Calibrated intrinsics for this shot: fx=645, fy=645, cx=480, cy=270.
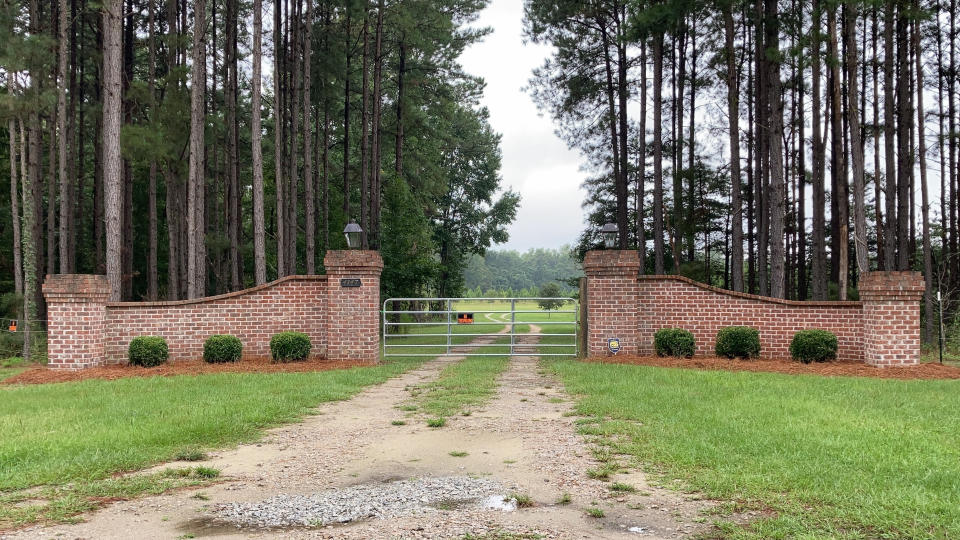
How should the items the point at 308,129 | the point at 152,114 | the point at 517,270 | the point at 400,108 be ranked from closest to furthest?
the point at 152,114 < the point at 308,129 < the point at 400,108 < the point at 517,270

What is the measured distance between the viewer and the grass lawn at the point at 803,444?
3.75m

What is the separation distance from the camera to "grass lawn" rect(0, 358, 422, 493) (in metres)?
5.14

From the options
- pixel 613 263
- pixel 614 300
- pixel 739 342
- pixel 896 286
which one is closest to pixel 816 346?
pixel 739 342

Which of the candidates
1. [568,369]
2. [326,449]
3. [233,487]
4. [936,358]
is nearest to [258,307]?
[568,369]

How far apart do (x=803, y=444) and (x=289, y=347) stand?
935 cm

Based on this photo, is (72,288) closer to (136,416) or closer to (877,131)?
(136,416)

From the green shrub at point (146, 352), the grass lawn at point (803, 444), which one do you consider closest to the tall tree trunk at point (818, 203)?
the grass lawn at point (803, 444)

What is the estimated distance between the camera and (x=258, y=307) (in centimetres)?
1286

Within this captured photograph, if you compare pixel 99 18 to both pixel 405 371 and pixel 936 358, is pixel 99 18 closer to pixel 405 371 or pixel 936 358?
pixel 405 371

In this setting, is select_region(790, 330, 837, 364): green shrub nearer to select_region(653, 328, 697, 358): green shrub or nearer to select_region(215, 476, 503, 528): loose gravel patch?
select_region(653, 328, 697, 358): green shrub

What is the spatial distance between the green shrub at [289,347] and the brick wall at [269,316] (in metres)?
0.46

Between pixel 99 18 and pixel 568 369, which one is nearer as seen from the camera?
pixel 568 369

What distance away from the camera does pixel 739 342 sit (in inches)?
478

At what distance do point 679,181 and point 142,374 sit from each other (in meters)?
19.8
